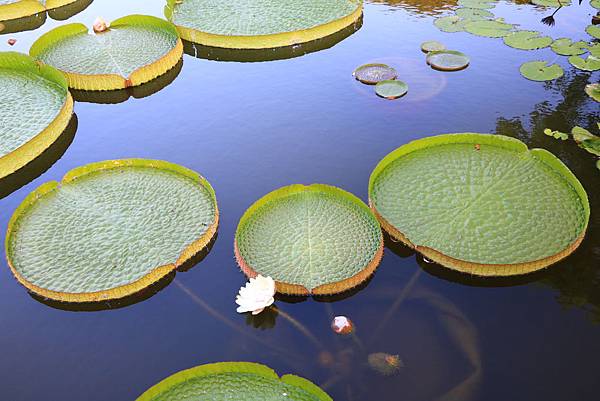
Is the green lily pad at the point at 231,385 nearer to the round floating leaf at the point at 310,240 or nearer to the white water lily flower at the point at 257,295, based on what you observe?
the white water lily flower at the point at 257,295

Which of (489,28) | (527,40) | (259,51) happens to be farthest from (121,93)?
(527,40)

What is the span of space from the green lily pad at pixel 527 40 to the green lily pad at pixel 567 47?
71mm

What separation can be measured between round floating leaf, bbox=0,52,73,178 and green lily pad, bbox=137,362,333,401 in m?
2.20

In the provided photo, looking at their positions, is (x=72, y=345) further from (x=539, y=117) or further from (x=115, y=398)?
(x=539, y=117)

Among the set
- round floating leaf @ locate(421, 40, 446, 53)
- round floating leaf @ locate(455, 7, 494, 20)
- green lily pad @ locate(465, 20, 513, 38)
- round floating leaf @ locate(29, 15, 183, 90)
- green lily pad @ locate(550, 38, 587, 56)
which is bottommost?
green lily pad @ locate(550, 38, 587, 56)

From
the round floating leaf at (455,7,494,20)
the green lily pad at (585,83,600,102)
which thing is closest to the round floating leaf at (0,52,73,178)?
the round floating leaf at (455,7,494,20)

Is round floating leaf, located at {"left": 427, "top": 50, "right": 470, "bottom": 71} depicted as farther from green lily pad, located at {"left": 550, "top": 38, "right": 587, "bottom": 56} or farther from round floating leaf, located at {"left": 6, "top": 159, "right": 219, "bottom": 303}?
round floating leaf, located at {"left": 6, "top": 159, "right": 219, "bottom": 303}

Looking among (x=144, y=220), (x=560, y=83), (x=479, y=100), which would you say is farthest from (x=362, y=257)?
(x=560, y=83)

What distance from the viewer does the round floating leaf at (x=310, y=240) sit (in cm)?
254

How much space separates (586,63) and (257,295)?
3589mm

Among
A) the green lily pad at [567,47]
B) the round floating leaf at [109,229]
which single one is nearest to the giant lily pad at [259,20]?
the green lily pad at [567,47]

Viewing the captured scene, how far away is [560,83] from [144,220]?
11.2ft

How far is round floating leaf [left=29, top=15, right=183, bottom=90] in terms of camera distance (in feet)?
14.1

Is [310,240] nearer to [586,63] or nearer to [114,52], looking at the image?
[114,52]
